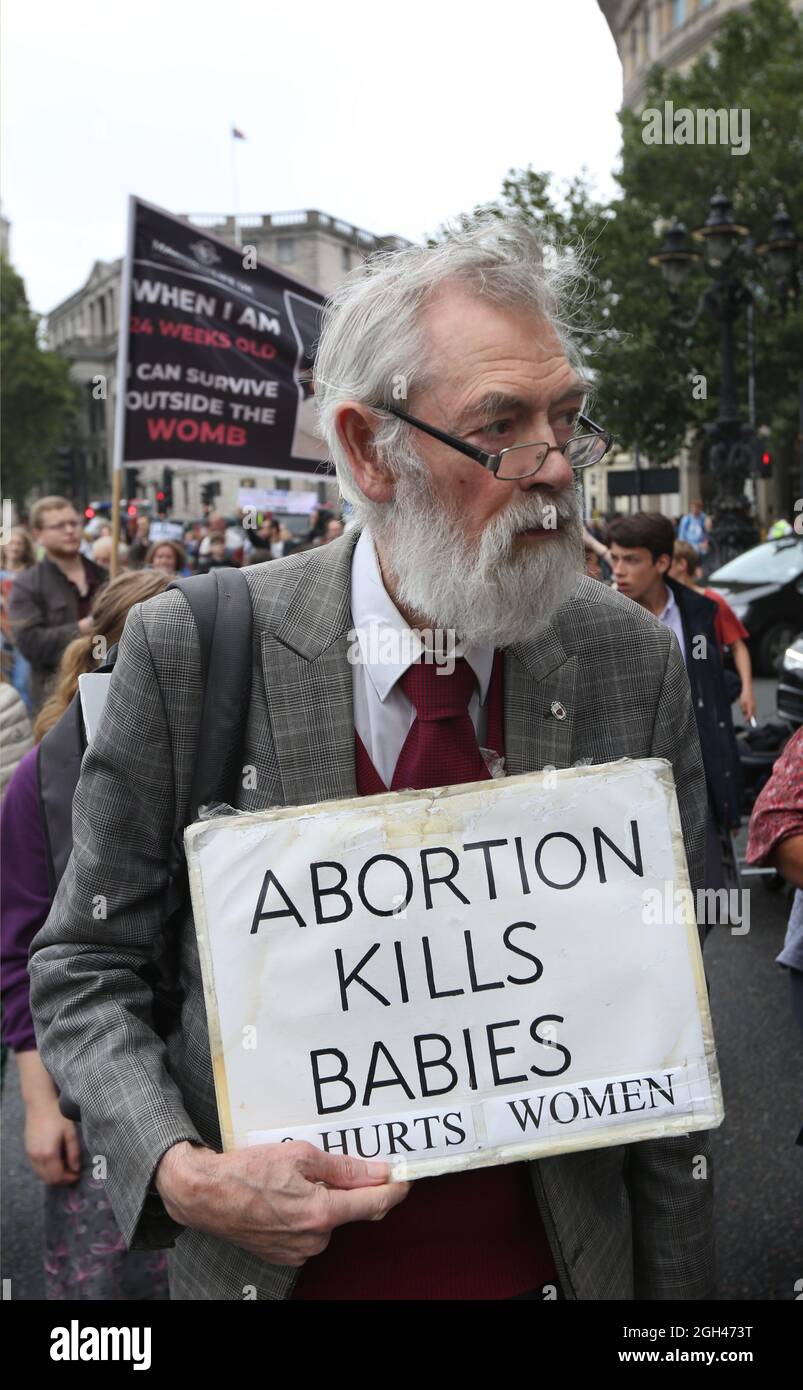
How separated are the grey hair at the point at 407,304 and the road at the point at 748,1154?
8.38ft

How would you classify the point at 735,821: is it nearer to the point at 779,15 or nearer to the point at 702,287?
the point at 702,287

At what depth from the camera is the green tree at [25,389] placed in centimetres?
6244

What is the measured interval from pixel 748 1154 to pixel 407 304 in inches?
126

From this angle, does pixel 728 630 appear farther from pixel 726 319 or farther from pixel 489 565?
pixel 726 319

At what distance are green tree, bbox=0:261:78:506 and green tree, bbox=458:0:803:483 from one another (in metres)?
36.2

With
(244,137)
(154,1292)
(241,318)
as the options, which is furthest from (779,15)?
(154,1292)

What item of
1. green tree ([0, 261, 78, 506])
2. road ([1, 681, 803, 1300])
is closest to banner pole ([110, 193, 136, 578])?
road ([1, 681, 803, 1300])

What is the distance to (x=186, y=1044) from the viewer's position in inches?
66.4

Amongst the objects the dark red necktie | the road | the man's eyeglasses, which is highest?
the man's eyeglasses

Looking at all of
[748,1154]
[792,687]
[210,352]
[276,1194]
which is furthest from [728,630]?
[276,1194]

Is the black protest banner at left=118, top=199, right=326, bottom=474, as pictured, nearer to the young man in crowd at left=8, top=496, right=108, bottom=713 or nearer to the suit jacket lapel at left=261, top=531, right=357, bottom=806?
the young man in crowd at left=8, top=496, right=108, bottom=713

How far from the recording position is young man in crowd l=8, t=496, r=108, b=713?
734 cm

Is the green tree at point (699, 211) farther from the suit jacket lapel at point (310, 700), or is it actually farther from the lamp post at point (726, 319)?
the suit jacket lapel at point (310, 700)
